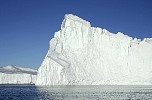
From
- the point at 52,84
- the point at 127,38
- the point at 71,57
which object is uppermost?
the point at 127,38

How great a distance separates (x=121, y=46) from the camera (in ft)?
416

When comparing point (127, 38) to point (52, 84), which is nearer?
point (52, 84)

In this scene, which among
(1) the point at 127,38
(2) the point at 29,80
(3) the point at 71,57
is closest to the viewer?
(3) the point at 71,57

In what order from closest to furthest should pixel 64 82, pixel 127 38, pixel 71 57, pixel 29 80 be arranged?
pixel 64 82 < pixel 71 57 < pixel 127 38 < pixel 29 80

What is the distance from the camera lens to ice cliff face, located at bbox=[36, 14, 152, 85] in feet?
388

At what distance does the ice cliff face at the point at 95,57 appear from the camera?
11838cm

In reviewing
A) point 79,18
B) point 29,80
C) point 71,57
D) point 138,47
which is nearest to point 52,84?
point 71,57

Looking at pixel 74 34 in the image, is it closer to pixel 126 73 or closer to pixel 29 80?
pixel 126 73

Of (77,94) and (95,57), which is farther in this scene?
(95,57)

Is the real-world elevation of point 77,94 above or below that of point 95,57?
below

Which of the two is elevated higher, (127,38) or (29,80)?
(127,38)

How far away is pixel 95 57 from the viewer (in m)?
124

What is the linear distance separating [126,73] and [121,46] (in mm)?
11140

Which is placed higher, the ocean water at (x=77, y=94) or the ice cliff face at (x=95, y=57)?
the ice cliff face at (x=95, y=57)
